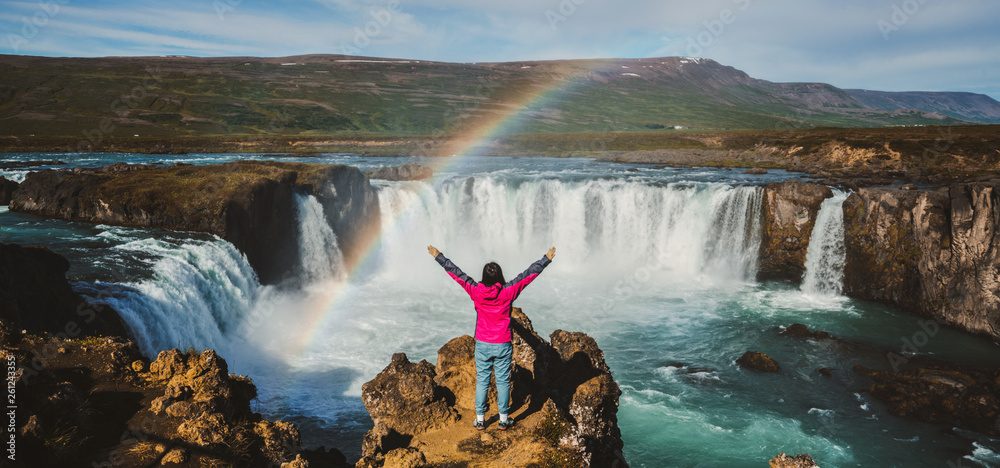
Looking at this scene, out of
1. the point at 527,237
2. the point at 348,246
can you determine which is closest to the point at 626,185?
the point at 527,237

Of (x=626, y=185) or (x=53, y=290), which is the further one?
(x=626, y=185)

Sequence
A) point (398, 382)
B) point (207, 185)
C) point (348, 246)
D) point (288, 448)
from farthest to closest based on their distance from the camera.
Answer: point (348, 246) < point (207, 185) < point (398, 382) < point (288, 448)

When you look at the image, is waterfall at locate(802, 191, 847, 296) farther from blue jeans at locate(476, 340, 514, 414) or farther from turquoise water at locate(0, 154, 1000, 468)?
blue jeans at locate(476, 340, 514, 414)

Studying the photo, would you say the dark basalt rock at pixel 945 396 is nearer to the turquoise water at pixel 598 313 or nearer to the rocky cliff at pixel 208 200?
the turquoise water at pixel 598 313

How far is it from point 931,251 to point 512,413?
29.8 metres

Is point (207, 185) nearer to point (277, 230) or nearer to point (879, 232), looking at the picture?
point (277, 230)

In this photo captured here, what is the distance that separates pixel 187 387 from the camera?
9.06m

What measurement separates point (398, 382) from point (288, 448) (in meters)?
2.15

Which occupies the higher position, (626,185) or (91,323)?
(626,185)

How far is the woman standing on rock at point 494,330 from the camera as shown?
8.52 metres

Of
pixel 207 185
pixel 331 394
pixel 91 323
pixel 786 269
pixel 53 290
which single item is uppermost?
pixel 207 185

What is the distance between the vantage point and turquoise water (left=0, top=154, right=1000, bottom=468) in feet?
57.4

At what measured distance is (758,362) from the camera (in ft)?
73.6

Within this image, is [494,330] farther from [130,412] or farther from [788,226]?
[788,226]
